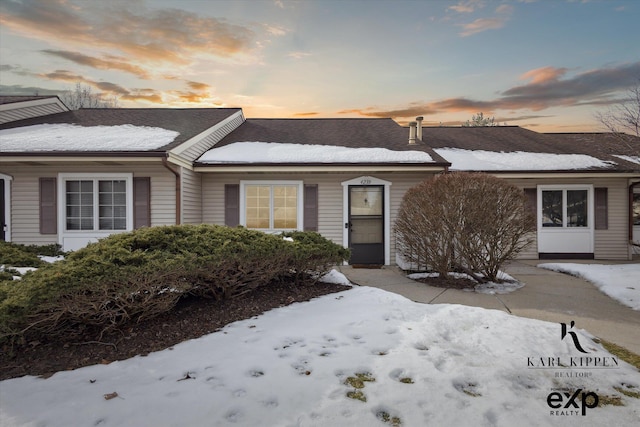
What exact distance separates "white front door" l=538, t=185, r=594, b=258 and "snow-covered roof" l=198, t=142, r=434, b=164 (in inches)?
174

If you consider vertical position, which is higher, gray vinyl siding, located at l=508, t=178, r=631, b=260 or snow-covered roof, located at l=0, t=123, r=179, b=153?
snow-covered roof, located at l=0, t=123, r=179, b=153

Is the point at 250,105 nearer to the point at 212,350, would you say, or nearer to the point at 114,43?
the point at 114,43

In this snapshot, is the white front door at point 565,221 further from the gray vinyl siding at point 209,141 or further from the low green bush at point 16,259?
the low green bush at point 16,259

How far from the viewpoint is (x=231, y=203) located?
29.9 feet

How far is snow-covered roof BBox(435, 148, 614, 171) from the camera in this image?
9898 millimetres

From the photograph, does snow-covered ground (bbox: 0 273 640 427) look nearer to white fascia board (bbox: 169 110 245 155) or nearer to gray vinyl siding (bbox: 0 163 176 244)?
white fascia board (bbox: 169 110 245 155)

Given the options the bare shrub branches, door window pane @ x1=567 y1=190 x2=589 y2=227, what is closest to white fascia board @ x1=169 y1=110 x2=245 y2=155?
the bare shrub branches

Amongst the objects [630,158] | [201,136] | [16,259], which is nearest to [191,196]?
[201,136]

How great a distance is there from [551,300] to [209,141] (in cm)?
892

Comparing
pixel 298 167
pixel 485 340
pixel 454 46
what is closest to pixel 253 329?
pixel 485 340

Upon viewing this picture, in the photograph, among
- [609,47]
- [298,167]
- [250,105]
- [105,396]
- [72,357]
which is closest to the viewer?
[105,396]

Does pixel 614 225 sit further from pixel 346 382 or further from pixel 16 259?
pixel 16 259

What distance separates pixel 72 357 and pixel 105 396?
3.12 feet

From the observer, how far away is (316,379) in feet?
9.09
